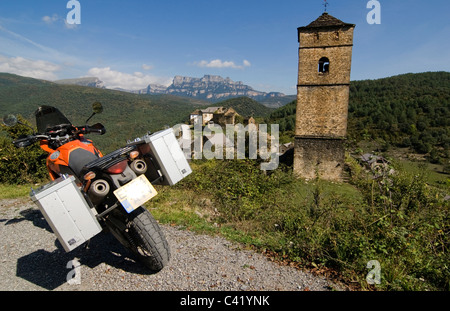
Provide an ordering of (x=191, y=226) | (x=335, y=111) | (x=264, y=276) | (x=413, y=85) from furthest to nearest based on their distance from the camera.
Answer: (x=413, y=85), (x=335, y=111), (x=191, y=226), (x=264, y=276)

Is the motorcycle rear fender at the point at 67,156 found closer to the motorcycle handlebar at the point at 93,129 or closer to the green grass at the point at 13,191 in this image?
the motorcycle handlebar at the point at 93,129

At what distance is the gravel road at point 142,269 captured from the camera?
9.22 ft

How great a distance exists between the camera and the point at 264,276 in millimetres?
2943

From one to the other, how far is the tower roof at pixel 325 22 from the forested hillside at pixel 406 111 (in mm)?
22516

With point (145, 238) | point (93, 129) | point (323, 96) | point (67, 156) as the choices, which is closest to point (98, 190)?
point (145, 238)

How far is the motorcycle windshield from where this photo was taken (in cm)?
371

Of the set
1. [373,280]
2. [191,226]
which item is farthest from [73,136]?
[373,280]

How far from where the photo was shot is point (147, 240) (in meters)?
2.80

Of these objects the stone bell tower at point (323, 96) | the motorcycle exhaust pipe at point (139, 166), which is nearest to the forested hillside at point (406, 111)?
the stone bell tower at point (323, 96)

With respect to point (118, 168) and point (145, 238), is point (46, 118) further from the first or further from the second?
point (145, 238)

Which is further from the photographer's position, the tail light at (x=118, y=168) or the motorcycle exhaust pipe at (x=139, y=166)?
the motorcycle exhaust pipe at (x=139, y=166)

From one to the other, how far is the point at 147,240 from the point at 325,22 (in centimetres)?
1851

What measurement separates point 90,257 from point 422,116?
242ft
